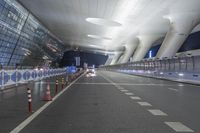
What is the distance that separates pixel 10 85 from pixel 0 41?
25.3 metres

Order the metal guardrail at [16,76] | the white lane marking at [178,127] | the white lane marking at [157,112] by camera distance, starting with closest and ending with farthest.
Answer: the white lane marking at [178,127]
the white lane marking at [157,112]
the metal guardrail at [16,76]

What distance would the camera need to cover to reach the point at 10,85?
25969 millimetres

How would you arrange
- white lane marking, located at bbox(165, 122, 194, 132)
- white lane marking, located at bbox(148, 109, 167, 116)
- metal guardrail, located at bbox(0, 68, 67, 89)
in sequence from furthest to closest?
metal guardrail, located at bbox(0, 68, 67, 89)
white lane marking, located at bbox(148, 109, 167, 116)
white lane marking, located at bbox(165, 122, 194, 132)

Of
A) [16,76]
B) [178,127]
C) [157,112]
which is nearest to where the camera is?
[178,127]

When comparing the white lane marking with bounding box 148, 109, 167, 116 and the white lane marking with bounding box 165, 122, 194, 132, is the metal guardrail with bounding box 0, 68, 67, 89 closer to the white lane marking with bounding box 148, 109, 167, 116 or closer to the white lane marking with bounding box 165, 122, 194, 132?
the white lane marking with bounding box 148, 109, 167, 116

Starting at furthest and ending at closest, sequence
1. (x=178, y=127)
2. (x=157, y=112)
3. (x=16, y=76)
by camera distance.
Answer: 1. (x=16, y=76)
2. (x=157, y=112)
3. (x=178, y=127)

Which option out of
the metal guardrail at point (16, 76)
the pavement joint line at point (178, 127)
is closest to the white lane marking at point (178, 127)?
the pavement joint line at point (178, 127)

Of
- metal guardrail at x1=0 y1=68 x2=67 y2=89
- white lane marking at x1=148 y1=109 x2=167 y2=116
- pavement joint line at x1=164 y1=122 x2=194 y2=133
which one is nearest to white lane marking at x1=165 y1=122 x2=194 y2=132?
pavement joint line at x1=164 y1=122 x2=194 y2=133

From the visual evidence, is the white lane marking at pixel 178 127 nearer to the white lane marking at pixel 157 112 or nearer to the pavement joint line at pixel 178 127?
the pavement joint line at pixel 178 127

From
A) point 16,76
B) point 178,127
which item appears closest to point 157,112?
point 178,127

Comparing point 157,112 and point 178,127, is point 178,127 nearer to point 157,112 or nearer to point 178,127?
point 178,127

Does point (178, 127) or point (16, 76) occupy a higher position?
point (16, 76)

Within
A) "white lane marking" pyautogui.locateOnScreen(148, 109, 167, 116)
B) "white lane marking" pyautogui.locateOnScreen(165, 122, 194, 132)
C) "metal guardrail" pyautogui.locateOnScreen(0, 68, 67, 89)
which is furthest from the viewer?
"metal guardrail" pyautogui.locateOnScreen(0, 68, 67, 89)

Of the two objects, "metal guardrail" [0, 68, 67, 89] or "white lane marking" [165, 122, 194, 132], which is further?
"metal guardrail" [0, 68, 67, 89]
